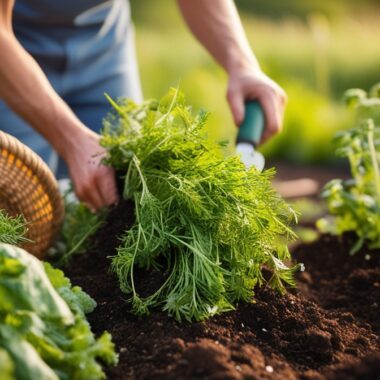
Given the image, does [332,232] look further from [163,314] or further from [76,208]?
[163,314]

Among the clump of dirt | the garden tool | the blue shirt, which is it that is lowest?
the clump of dirt

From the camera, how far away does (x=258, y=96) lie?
317 centimetres

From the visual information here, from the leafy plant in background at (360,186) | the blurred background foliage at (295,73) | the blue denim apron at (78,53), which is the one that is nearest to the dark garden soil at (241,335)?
the leafy plant in background at (360,186)

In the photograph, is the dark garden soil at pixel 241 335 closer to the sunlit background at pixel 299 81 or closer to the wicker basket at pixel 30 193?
the wicker basket at pixel 30 193

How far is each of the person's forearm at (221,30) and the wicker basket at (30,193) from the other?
1033mm

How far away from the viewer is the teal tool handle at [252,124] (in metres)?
3.01

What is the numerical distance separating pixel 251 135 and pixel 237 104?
212 millimetres

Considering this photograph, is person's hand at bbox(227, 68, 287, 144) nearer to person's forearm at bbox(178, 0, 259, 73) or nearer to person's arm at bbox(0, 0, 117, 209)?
person's forearm at bbox(178, 0, 259, 73)

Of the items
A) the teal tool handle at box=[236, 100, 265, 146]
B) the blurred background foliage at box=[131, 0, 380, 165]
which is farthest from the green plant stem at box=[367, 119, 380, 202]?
the blurred background foliage at box=[131, 0, 380, 165]

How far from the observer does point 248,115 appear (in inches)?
123

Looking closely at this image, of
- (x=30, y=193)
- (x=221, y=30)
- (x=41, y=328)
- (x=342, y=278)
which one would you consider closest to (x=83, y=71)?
(x=221, y=30)

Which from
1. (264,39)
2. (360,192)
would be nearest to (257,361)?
(360,192)

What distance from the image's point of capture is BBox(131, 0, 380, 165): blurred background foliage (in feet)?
20.6

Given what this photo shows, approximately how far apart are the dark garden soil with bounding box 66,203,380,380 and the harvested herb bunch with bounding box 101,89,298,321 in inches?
2.3
